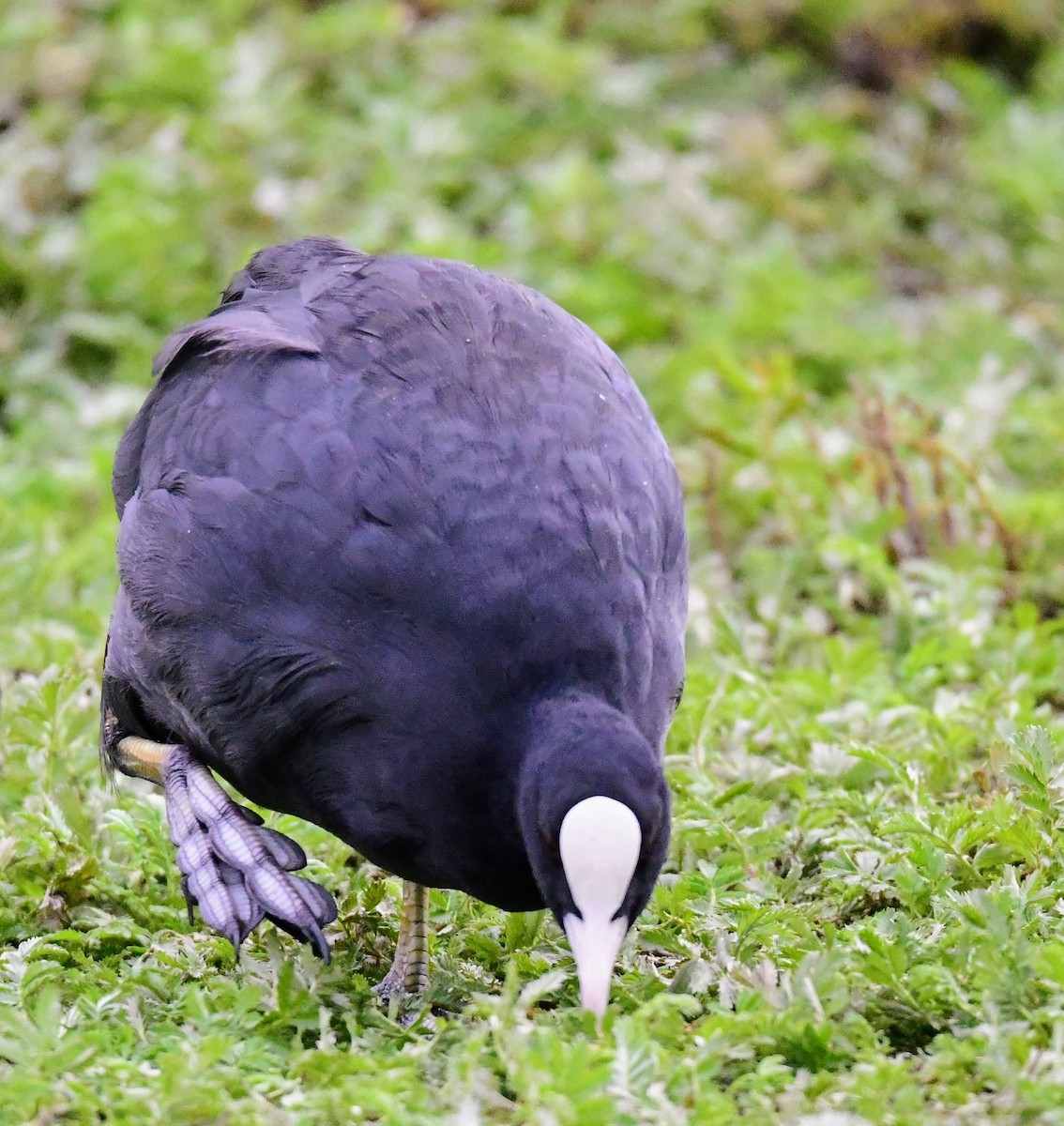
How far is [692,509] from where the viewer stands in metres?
7.15

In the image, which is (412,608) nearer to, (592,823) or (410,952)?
(592,823)


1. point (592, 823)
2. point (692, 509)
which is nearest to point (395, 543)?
point (592, 823)

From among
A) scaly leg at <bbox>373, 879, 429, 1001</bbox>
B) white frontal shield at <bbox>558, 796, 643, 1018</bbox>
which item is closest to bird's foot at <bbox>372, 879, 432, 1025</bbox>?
scaly leg at <bbox>373, 879, 429, 1001</bbox>

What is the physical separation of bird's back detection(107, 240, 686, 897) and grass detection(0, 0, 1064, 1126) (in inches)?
21.2

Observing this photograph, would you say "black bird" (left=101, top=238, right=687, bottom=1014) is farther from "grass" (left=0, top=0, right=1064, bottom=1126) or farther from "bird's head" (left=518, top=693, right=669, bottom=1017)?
"grass" (left=0, top=0, right=1064, bottom=1126)

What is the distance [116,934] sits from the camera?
440 cm

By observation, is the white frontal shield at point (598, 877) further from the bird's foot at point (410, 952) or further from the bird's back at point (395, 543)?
the bird's foot at point (410, 952)

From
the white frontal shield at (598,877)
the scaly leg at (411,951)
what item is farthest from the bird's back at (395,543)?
the scaly leg at (411,951)

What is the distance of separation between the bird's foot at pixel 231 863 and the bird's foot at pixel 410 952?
9.7 inches

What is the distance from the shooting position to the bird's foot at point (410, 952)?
4312mm

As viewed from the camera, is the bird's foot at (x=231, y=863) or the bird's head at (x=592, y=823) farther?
the bird's foot at (x=231, y=863)

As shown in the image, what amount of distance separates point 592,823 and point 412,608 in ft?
2.13

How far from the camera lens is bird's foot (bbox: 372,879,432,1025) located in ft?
14.1

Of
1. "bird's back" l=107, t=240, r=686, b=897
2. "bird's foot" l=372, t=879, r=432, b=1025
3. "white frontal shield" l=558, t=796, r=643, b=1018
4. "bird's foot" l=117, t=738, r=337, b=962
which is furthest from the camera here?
"bird's foot" l=372, t=879, r=432, b=1025
